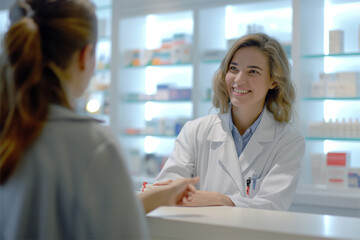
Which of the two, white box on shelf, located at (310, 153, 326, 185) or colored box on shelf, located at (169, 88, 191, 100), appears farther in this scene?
colored box on shelf, located at (169, 88, 191, 100)

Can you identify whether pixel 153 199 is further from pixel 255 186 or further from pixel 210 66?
pixel 210 66

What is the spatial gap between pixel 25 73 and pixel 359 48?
11.4 ft

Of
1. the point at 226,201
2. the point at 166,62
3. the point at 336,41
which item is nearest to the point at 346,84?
the point at 336,41

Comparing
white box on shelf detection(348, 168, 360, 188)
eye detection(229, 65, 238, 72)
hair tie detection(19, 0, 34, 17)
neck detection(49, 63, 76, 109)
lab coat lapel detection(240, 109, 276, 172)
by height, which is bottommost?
white box on shelf detection(348, 168, 360, 188)

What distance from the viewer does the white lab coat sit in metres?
2.07

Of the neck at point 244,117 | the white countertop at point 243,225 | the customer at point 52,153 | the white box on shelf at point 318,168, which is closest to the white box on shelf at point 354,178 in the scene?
the white box on shelf at point 318,168

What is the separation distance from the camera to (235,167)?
2.22m

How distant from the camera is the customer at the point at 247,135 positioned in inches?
85.9

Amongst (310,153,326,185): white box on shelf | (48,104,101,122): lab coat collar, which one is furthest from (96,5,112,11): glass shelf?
(48,104,101,122): lab coat collar

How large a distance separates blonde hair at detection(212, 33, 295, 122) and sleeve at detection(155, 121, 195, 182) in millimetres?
300

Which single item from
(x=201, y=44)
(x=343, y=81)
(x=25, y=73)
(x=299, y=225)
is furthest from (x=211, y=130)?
(x=201, y=44)

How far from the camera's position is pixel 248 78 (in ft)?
7.71

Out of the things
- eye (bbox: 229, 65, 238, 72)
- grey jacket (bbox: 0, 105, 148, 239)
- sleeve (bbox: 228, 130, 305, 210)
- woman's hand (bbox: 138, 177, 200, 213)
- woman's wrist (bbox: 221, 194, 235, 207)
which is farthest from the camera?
eye (bbox: 229, 65, 238, 72)

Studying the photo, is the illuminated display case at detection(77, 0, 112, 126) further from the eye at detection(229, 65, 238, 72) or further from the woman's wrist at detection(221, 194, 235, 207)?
the woman's wrist at detection(221, 194, 235, 207)
